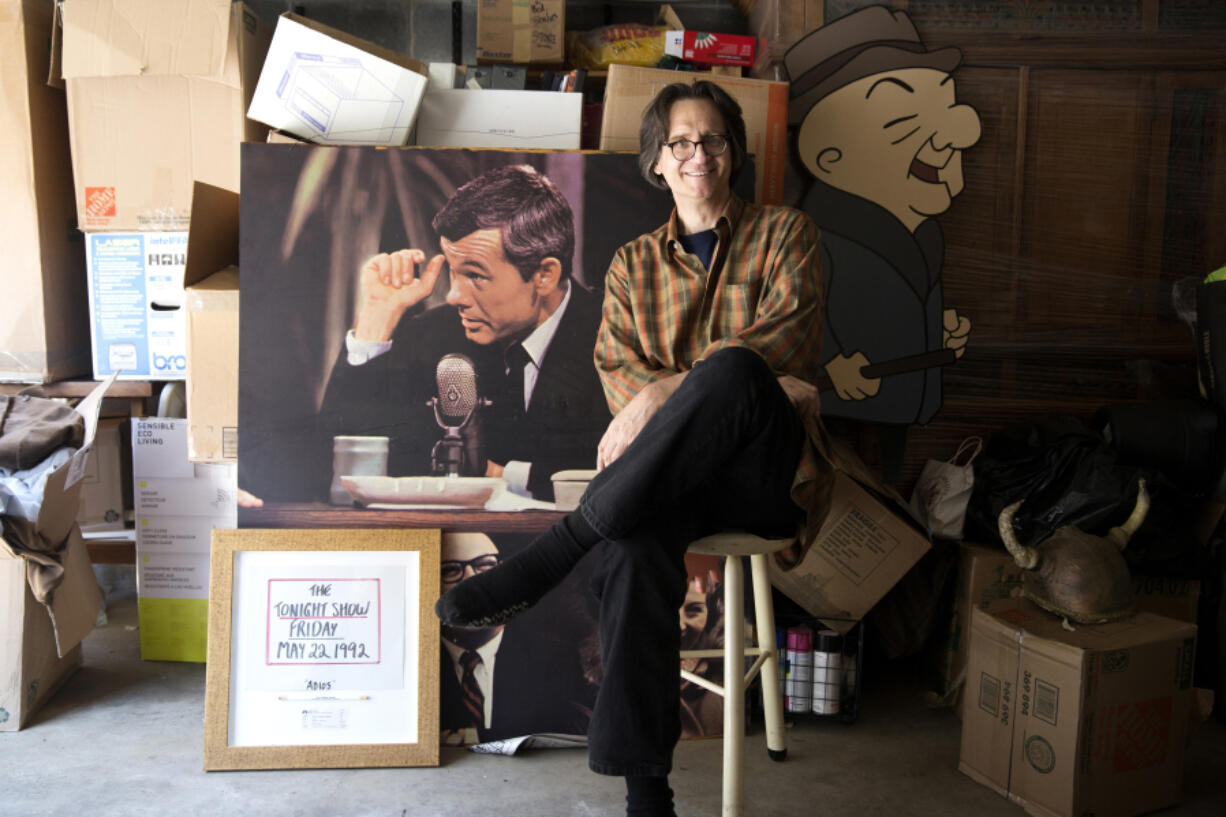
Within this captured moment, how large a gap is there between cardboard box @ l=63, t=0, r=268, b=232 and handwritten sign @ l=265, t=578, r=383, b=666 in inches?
47.0

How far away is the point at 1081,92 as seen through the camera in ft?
8.55

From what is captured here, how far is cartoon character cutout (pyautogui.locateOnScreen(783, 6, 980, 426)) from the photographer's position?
2582 mm

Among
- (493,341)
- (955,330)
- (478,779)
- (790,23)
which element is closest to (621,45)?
(790,23)

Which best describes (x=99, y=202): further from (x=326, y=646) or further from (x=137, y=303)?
(x=326, y=646)

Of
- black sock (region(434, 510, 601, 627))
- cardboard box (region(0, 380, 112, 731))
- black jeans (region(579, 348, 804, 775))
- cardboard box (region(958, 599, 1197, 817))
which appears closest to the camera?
black jeans (region(579, 348, 804, 775))

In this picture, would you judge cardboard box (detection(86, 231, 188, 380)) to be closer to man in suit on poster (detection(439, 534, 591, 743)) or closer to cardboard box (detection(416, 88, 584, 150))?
cardboard box (detection(416, 88, 584, 150))

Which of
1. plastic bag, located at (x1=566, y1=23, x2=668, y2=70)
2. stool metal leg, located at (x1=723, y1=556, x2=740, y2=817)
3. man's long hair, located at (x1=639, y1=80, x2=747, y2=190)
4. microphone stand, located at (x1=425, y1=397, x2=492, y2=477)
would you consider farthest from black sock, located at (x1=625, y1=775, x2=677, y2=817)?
plastic bag, located at (x1=566, y1=23, x2=668, y2=70)

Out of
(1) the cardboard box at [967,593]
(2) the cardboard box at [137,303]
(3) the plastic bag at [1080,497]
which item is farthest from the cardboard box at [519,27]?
(1) the cardboard box at [967,593]

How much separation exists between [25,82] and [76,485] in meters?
1.21

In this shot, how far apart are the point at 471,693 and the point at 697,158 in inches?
50.0

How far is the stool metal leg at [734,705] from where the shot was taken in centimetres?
160

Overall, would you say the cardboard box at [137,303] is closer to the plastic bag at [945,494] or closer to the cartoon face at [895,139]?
the cartoon face at [895,139]

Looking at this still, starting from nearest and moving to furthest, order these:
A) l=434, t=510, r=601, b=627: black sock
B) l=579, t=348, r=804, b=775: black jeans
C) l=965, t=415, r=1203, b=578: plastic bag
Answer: l=579, t=348, r=804, b=775: black jeans, l=434, t=510, r=601, b=627: black sock, l=965, t=415, r=1203, b=578: plastic bag

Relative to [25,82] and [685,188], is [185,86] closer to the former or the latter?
[25,82]
